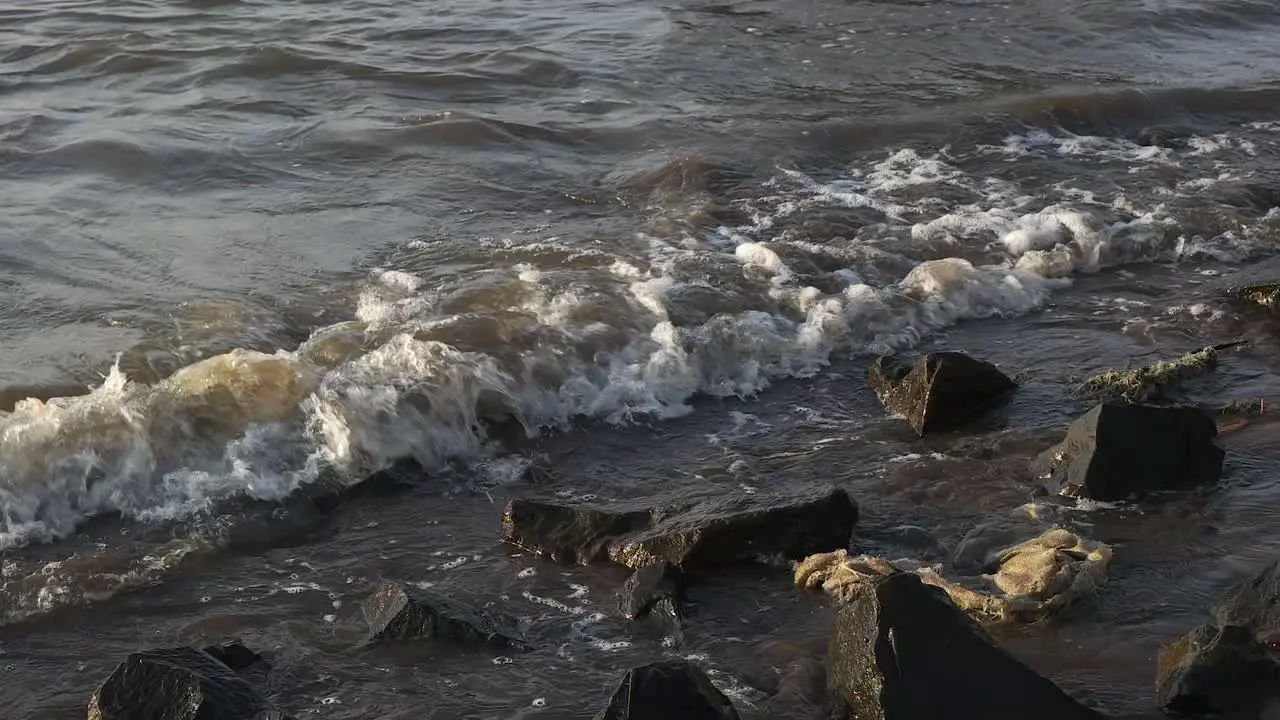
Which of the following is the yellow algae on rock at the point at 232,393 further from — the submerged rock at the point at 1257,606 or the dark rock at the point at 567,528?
the submerged rock at the point at 1257,606

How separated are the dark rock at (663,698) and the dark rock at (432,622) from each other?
1.07 meters

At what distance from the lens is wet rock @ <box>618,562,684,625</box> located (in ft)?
16.8

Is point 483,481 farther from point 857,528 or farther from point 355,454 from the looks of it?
point 857,528

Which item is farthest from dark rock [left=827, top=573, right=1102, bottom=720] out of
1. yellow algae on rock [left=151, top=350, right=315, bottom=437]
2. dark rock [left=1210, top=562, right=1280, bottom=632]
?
yellow algae on rock [left=151, top=350, right=315, bottom=437]

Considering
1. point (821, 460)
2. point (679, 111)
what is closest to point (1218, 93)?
point (679, 111)

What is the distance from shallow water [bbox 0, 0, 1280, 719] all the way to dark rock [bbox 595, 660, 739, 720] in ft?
1.62

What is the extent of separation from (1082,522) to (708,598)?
5.11ft

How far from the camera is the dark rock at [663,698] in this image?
385 cm

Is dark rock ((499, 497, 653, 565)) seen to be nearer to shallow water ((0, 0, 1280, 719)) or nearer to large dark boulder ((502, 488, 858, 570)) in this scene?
large dark boulder ((502, 488, 858, 570))

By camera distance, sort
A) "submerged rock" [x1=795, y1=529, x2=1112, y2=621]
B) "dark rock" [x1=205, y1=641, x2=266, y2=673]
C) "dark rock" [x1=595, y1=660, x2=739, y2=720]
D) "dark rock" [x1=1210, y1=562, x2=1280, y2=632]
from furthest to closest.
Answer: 1. "submerged rock" [x1=795, y1=529, x2=1112, y2=621]
2. "dark rock" [x1=205, y1=641, x2=266, y2=673]
3. "dark rock" [x1=1210, y1=562, x2=1280, y2=632]
4. "dark rock" [x1=595, y1=660, x2=739, y2=720]

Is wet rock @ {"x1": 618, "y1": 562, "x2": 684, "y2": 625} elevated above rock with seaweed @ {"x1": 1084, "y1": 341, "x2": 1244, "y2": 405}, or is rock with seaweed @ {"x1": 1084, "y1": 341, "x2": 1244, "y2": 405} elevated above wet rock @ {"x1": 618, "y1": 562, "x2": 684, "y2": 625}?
rock with seaweed @ {"x1": 1084, "y1": 341, "x2": 1244, "y2": 405}

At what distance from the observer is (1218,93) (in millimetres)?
13336

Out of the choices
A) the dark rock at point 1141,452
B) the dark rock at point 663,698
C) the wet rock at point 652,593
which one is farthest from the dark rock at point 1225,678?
the wet rock at point 652,593

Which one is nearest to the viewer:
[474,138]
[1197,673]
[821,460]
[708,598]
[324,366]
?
[1197,673]
